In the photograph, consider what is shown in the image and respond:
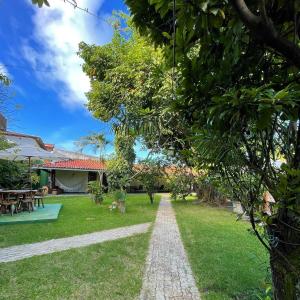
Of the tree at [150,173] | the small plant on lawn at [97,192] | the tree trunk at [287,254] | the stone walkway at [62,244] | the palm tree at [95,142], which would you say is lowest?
the stone walkway at [62,244]

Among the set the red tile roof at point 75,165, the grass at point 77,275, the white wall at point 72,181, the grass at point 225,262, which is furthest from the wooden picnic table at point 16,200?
the white wall at point 72,181

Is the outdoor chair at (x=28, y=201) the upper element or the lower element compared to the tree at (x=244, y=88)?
lower

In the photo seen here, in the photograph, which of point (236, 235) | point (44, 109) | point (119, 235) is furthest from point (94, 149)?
point (44, 109)

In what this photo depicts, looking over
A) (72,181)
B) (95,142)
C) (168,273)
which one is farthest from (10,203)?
(72,181)

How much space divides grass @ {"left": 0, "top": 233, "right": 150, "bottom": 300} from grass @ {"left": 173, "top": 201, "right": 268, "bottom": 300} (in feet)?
4.11

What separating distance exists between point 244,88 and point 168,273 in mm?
5287

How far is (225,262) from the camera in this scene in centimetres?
696

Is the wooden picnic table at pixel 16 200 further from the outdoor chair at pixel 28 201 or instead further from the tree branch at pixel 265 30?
the tree branch at pixel 265 30

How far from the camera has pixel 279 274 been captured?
7.58 ft

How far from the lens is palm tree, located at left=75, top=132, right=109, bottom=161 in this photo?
642 inches

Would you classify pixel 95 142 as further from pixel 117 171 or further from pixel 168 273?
pixel 168 273

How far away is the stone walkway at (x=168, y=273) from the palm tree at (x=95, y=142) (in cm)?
782

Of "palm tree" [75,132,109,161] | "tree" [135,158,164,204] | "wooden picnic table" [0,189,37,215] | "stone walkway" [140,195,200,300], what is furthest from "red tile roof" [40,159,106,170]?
"stone walkway" [140,195,200,300]

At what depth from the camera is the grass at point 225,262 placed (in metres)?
5.23
